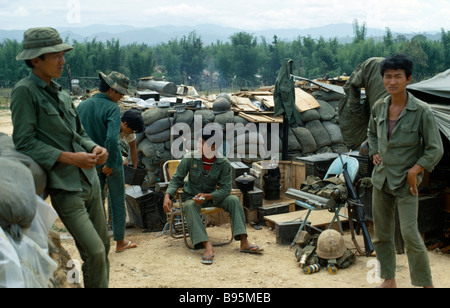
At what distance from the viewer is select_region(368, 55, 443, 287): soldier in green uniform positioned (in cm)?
335

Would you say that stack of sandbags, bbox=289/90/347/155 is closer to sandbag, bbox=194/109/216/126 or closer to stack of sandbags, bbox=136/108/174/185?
sandbag, bbox=194/109/216/126

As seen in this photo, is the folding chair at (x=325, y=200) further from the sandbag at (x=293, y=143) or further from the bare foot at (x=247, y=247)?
the sandbag at (x=293, y=143)

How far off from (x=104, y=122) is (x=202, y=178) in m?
1.29

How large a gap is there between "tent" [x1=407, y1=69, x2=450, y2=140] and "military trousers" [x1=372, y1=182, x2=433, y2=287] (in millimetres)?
1642

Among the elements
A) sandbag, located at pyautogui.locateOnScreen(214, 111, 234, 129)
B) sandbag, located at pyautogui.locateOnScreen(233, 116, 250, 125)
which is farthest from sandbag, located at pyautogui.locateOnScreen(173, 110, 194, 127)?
sandbag, located at pyautogui.locateOnScreen(233, 116, 250, 125)

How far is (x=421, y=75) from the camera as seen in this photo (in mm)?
36312

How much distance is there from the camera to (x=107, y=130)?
15.1 feet

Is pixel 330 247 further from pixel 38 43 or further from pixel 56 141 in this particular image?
pixel 38 43

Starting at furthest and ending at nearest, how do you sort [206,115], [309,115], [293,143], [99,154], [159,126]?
[309,115]
[293,143]
[206,115]
[159,126]
[99,154]

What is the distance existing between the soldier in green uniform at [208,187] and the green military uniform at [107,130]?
1.93 ft

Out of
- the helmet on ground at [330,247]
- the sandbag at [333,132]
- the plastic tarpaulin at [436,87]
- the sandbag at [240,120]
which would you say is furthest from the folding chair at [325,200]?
the sandbag at [333,132]

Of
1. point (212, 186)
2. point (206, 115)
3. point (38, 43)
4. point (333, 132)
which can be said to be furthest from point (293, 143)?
point (38, 43)

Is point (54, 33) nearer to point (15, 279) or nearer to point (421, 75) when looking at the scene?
point (15, 279)
